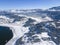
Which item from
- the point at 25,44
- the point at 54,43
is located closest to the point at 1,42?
the point at 25,44

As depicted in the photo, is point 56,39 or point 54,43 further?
point 56,39

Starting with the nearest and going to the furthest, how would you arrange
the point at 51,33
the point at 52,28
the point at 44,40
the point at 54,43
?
the point at 54,43
the point at 44,40
the point at 51,33
the point at 52,28

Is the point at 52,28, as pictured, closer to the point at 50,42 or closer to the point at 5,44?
the point at 50,42

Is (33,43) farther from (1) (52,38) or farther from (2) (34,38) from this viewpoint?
(1) (52,38)

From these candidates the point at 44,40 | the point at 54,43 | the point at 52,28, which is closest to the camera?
the point at 54,43

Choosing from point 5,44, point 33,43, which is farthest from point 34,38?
point 5,44

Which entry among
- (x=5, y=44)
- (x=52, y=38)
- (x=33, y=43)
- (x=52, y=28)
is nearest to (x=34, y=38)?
(x=33, y=43)

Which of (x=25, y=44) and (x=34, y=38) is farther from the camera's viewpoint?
(x=34, y=38)

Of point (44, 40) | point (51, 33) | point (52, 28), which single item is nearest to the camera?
point (44, 40)

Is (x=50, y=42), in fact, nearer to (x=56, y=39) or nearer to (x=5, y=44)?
(x=56, y=39)
